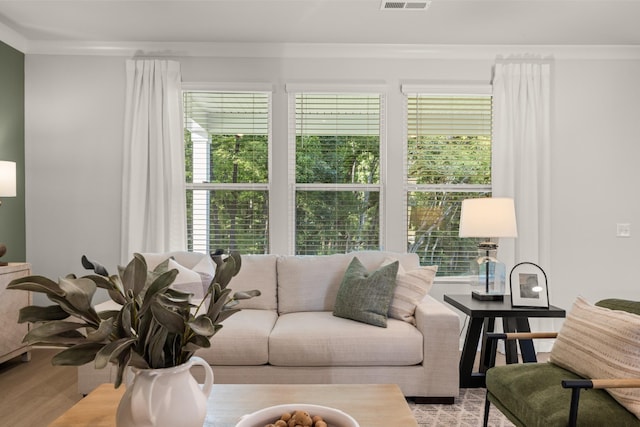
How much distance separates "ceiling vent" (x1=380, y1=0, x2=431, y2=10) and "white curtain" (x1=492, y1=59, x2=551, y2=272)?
3.92ft

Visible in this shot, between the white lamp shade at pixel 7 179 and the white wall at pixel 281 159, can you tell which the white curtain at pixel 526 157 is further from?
the white lamp shade at pixel 7 179

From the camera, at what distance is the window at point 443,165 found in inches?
170

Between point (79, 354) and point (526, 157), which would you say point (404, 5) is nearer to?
point (526, 157)

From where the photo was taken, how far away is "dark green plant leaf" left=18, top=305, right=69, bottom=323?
1.29m

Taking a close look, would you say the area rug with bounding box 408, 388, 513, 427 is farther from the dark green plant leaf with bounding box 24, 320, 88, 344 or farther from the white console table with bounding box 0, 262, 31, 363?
the white console table with bounding box 0, 262, 31, 363

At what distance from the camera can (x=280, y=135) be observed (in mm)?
4293

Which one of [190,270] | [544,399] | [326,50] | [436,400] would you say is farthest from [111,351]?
[326,50]

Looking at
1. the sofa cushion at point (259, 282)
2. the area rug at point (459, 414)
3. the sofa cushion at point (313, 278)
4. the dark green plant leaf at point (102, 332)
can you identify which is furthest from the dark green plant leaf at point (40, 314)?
the sofa cushion at point (313, 278)

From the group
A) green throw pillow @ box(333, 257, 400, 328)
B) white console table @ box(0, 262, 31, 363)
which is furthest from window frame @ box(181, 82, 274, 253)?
white console table @ box(0, 262, 31, 363)

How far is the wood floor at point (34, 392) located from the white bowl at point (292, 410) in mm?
1821

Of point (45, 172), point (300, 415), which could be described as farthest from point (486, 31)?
point (45, 172)

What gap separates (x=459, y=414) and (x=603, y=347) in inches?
46.2

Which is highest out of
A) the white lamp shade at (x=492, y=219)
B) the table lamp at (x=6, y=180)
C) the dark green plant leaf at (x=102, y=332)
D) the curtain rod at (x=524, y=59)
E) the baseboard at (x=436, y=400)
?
the curtain rod at (x=524, y=59)

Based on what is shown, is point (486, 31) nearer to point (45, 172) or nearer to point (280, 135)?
point (280, 135)
